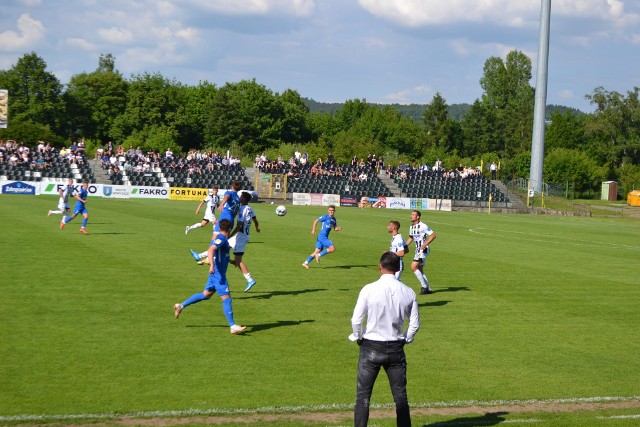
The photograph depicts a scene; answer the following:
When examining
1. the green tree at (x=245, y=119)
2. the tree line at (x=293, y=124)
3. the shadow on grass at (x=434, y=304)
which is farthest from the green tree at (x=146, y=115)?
the shadow on grass at (x=434, y=304)

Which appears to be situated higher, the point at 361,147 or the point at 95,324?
the point at 361,147

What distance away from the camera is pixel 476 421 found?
9805 millimetres

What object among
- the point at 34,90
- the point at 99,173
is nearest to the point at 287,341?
the point at 99,173

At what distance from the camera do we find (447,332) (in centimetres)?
1505

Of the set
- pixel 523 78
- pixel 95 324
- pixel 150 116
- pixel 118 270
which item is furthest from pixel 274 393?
pixel 523 78

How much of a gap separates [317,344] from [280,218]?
32.3m

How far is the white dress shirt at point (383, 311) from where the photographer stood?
27.3ft

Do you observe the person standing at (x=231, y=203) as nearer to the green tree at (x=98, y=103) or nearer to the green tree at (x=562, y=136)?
the green tree at (x=98, y=103)

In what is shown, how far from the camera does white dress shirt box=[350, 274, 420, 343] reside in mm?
8320

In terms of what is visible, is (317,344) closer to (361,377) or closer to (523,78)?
(361,377)

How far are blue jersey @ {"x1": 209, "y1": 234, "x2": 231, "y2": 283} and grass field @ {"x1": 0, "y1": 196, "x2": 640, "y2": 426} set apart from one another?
108cm

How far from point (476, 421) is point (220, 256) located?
5884 mm

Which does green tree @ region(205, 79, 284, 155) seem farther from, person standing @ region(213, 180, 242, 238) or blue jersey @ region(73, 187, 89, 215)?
person standing @ region(213, 180, 242, 238)

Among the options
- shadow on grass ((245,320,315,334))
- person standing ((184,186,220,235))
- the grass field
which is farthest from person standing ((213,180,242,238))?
person standing ((184,186,220,235))
